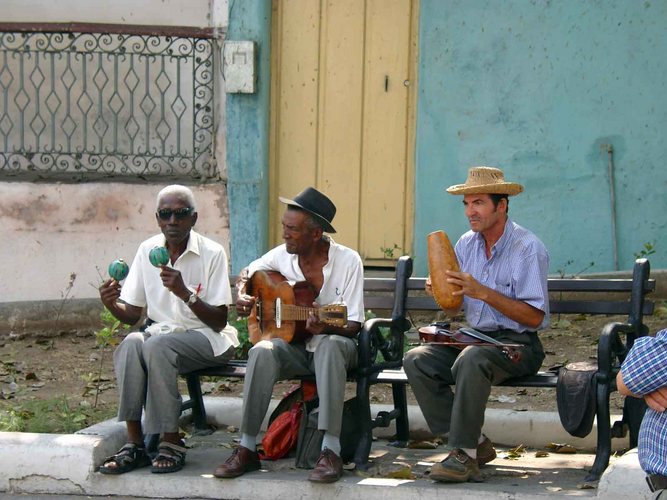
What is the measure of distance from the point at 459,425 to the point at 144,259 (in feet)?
6.13

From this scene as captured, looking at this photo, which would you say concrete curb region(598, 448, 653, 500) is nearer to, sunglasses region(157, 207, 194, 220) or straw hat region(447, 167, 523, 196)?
straw hat region(447, 167, 523, 196)

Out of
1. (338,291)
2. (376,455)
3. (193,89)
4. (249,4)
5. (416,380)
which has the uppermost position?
(249,4)

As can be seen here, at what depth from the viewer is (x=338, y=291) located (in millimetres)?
6184

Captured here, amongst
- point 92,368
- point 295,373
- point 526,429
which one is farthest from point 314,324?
point 92,368

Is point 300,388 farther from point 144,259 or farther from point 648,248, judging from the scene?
point 648,248

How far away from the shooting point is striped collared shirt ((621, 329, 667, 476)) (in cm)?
399

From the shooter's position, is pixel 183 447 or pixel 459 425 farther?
pixel 183 447

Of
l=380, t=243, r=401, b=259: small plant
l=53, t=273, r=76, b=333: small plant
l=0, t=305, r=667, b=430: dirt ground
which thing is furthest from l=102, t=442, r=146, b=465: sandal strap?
l=380, t=243, r=401, b=259: small plant

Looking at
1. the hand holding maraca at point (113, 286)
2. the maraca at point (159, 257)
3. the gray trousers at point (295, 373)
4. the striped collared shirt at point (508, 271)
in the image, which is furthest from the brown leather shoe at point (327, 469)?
the hand holding maraca at point (113, 286)

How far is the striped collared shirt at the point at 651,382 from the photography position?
3.99 meters

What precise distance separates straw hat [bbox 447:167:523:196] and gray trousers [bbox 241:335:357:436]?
0.92 m

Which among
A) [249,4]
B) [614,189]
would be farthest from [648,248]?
[249,4]

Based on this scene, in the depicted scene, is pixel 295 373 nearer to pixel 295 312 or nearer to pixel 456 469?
pixel 295 312

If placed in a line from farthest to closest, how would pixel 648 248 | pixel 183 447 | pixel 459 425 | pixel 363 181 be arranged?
A: pixel 363 181 < pixel 648 248 < pixel 183 447 < pixel 459 425
